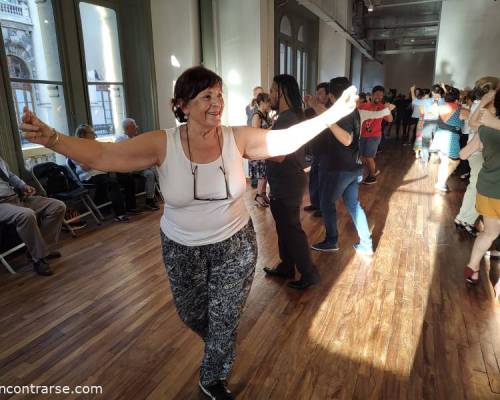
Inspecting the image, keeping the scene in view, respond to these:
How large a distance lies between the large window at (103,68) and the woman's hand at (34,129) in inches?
178

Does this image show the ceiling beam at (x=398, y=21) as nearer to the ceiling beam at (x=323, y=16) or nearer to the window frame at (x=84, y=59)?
the ceiling beam at (x=323, y=16)

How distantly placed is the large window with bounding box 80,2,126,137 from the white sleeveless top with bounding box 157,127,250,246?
14.7ft

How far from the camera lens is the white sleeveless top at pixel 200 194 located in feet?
5.08

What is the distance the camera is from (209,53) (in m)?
6.82

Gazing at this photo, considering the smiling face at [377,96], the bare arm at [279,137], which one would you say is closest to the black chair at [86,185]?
the bare arm at [279,137]

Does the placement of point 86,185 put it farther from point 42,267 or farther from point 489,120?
point 489,120

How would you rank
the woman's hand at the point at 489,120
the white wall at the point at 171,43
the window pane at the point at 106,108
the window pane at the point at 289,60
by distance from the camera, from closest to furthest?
the woman's hand at the point at 489,120, the window pane at the point at 106,108, the white wall at the point at 171,43, the window pane at the point at 289,60

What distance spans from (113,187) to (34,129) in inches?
148

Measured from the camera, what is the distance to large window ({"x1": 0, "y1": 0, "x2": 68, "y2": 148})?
4406mm

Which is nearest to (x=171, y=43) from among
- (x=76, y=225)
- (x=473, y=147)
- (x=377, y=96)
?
(x=76, y=225)

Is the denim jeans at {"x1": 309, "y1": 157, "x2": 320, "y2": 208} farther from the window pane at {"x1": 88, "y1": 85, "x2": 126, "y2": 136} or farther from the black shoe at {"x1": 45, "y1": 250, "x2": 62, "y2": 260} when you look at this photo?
the window pane at {"x1": 88, "y1": 85, "x2": 126, "y2": 136}

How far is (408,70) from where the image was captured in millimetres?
20406

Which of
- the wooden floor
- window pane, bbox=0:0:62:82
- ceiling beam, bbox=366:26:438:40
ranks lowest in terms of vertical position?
the wooden floor

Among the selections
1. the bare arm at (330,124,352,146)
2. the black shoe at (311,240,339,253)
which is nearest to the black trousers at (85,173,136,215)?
the black shoe at (311,240,339,253)
